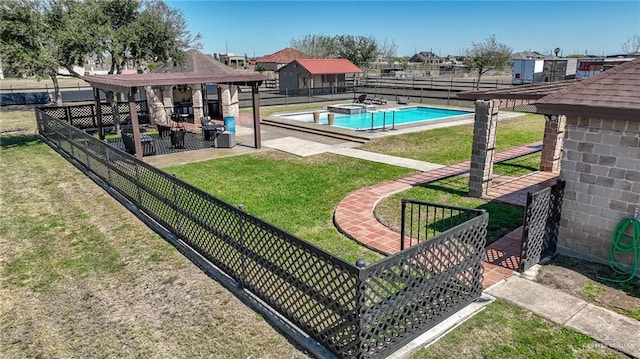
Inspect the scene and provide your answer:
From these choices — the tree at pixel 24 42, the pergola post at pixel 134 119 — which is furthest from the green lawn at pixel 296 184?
the tree at pixel 24 42

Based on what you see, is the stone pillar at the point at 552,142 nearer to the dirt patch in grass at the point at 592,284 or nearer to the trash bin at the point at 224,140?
the dirt patch in grass at the point at 592,284

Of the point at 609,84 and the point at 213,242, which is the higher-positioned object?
the point at 609,84

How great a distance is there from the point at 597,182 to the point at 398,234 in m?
3.49

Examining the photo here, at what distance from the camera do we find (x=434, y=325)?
5.12m

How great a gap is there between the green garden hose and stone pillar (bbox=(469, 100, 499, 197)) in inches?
145

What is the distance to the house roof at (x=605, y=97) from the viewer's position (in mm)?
6023

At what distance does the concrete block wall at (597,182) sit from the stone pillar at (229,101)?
787 inches

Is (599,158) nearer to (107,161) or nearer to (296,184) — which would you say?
(296,184)

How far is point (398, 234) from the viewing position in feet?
26.5

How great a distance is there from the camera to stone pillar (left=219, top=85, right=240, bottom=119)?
23.9 m

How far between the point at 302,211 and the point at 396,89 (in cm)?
2851

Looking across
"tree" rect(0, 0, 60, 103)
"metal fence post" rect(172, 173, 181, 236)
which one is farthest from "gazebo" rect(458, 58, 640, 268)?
"tree" rect(0, 0, 60, 103)

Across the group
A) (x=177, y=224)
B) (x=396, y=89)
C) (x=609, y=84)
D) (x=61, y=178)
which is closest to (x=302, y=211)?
(x=177, y=224)

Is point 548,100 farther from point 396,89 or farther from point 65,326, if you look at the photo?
point 396,89
